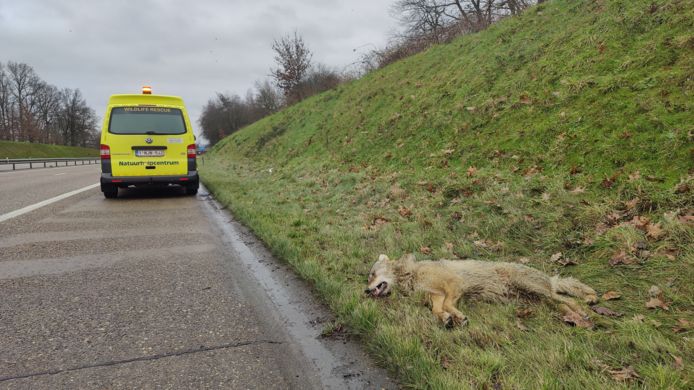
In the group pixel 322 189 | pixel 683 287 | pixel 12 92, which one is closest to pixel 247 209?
pixel 322 189

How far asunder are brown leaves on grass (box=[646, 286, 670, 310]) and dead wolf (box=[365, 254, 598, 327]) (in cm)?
34

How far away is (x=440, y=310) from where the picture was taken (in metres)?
2.98

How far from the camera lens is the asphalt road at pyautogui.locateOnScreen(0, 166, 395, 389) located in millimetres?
2338

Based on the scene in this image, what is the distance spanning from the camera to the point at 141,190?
1145cm

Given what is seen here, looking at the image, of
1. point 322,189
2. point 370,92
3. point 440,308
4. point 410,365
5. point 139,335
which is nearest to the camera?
point 410,365

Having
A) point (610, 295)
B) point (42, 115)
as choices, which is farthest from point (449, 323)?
point (42, 115)

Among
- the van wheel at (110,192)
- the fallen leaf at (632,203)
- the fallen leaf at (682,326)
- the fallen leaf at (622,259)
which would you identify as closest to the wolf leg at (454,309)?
the fallen leaf at (682,326)

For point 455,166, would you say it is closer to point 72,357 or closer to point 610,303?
point 610,303

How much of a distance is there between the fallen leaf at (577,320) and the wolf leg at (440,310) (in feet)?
2.60

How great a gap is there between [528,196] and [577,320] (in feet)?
8.95

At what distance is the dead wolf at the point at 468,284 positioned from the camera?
117 inches

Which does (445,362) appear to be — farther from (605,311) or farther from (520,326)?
(605,311)

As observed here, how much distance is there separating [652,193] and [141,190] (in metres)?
11.8

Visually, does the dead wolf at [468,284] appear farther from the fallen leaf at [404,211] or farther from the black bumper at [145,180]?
the black bumper at [145,180]
